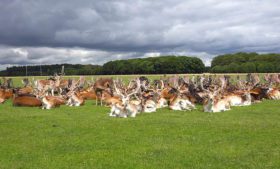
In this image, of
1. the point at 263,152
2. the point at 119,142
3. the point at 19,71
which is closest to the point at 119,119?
the point at 119,142

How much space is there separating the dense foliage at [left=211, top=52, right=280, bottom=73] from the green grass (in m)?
72.0

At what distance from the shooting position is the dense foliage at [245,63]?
86700 mm

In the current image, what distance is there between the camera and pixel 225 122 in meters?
14.9

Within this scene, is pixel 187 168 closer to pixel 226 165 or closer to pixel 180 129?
pixel 226 165

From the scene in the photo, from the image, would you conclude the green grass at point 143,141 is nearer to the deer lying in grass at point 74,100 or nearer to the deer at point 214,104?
the deer at point 214,104

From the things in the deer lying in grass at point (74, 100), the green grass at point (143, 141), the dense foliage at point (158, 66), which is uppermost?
the dense foliage at point (158, 66)

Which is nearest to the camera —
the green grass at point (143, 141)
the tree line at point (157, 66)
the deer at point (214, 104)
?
the green grass at point (143, 141)

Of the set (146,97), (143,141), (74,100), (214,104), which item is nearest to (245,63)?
(74,100)

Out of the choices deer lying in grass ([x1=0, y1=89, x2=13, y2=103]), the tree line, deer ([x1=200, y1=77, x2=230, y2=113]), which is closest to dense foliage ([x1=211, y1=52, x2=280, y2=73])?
the tree line

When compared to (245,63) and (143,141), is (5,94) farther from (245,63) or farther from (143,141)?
(245,63)

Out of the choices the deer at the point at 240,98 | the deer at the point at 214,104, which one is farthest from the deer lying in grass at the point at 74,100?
the deer at the point at 240,98

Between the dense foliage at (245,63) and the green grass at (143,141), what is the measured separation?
72.0 metres

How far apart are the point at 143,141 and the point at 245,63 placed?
90.4 m

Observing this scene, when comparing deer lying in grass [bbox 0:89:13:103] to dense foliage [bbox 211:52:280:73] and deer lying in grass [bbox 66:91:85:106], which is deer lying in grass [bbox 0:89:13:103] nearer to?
deer lying in grass [bbox 66:91:85:106]
